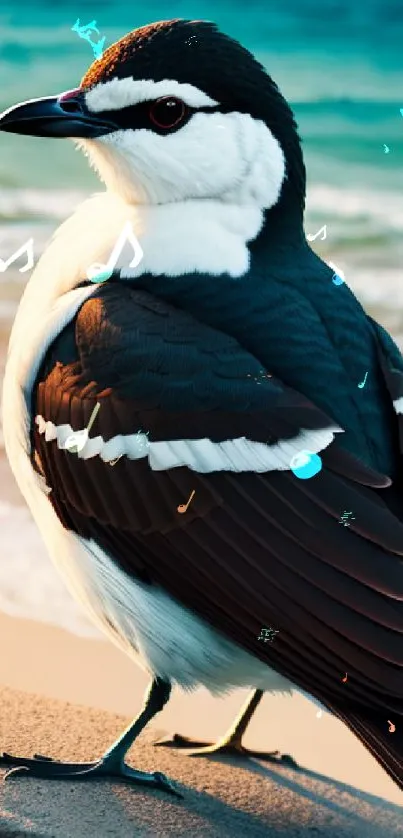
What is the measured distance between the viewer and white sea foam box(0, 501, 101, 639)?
15.6 ft

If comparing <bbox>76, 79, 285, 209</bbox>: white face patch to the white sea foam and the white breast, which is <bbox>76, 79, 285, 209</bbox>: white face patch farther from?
the white sea foam

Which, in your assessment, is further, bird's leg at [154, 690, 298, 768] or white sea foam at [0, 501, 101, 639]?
white sea foam at [0, 501, 101, 639]

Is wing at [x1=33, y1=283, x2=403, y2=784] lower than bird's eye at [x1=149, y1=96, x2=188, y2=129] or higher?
lower

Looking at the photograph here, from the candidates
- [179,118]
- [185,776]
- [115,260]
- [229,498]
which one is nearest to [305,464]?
[229,498]

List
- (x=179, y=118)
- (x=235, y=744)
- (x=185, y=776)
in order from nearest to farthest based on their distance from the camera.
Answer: (x=179, y=118) → (x=185, y=776) → (x=235, y=744)

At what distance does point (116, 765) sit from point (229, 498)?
0.77 metres

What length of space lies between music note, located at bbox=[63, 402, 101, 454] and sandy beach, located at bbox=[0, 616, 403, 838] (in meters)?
0.68

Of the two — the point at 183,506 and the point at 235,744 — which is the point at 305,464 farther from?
Result: the point at 235,744

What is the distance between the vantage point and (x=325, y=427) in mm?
2963

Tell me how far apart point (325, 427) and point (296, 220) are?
58cm

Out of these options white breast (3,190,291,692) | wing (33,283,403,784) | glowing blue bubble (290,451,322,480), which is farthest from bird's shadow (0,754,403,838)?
glowing blue bubble (290,451,322,480)

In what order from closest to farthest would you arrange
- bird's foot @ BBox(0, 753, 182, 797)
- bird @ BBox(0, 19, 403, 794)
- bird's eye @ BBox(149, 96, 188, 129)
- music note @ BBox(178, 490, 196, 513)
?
bird @ BBox(0, 19, 403, 794)
music note @ BBox(178, 490, 196, 513)
bird's eye @ BBox(149, 96, 188, 129)
bird's foot @ BBox(0, 753, 182, 797)

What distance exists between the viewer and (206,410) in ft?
9.71

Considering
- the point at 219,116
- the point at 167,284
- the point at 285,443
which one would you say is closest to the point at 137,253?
the point at 167,284
